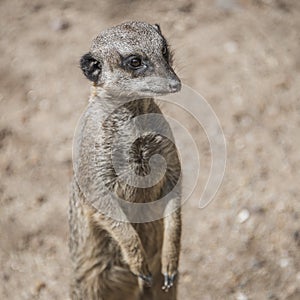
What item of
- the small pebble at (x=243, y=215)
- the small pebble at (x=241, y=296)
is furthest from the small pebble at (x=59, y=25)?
the small pebble at (x=241, y=296)

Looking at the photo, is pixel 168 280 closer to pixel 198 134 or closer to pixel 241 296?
pixel 241 296

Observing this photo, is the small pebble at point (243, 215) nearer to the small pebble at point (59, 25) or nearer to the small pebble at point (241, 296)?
the small pebble at point (241, 296)

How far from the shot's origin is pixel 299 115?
461 centimetres

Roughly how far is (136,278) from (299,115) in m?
1.60

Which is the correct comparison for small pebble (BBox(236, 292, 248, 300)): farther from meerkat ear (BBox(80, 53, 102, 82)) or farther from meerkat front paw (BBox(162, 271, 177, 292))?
meerkat ear (BBox(80, 53, 102, 82))

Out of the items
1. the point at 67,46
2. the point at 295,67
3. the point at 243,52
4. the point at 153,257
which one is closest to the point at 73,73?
the point at 67,46

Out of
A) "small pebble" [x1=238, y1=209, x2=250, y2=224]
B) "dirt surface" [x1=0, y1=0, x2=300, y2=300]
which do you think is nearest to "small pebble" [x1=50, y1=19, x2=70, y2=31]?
"dirt surface" [x1=0, y1=0, x2=300, y2=300]

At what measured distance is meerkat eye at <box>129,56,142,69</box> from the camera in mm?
3047

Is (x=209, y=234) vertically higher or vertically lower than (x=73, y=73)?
lower

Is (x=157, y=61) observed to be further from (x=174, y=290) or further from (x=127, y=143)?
(x=174, y=290)

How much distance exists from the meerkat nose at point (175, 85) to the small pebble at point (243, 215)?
4.96 feet

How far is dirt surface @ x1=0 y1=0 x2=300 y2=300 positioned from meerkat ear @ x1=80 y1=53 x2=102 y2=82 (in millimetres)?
847

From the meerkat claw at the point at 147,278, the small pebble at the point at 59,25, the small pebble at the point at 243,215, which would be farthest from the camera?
the small pebble at the point at 59,25

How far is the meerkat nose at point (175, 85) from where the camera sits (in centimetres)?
292
